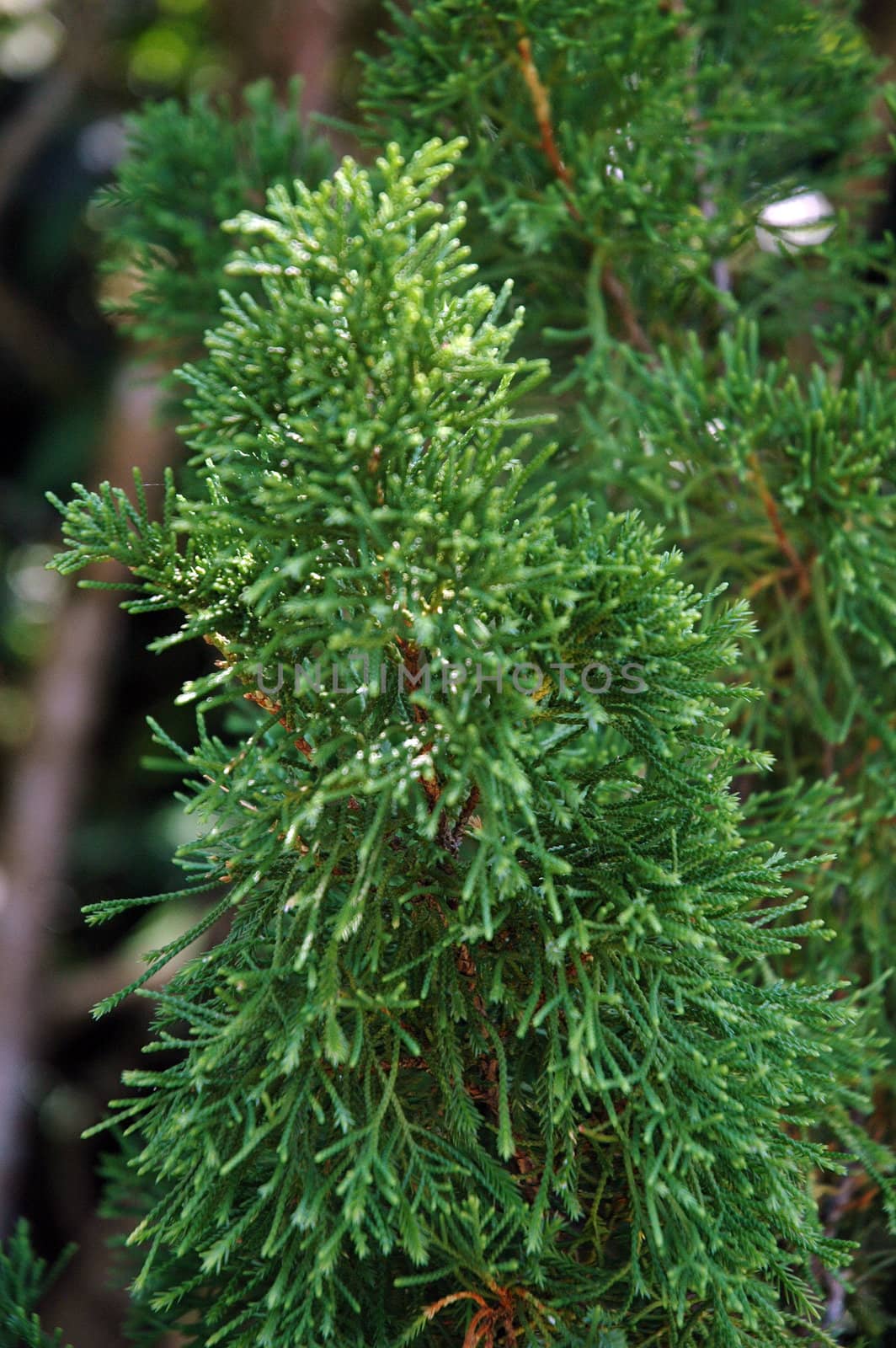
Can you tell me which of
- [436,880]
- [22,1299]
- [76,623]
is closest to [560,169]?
[436,880]

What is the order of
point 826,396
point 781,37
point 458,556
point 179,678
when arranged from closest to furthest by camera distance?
point 458,556
point 826,396
point 781,37
point 179,678

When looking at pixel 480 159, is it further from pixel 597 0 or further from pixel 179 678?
pixel 179 678

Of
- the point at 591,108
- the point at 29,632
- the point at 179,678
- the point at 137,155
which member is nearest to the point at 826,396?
the point at 591,108

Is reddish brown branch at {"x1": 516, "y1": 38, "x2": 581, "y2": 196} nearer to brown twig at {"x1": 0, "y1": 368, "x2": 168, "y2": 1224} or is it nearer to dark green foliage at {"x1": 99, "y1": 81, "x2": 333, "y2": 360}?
dark green foliage at {"x1": 99, "y1": 81, "x2": 333, "y2": 360}

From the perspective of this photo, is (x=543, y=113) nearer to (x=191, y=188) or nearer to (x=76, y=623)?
(x=191, y=188)

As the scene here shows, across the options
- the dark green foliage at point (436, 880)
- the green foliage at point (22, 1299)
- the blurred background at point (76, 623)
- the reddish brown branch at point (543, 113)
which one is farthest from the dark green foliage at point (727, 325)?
the blurred background at point (76, 623)

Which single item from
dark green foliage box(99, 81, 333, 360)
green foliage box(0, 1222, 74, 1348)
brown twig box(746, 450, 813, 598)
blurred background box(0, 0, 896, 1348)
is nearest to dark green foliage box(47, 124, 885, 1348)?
green foliage box(0, 1222, 74, 1348)
